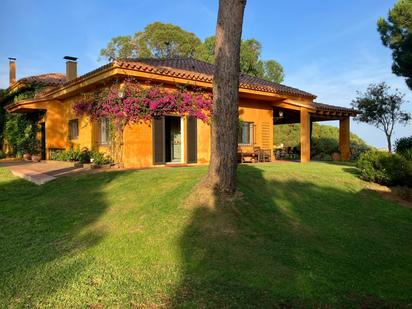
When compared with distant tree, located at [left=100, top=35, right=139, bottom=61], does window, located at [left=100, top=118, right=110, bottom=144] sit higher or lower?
lower

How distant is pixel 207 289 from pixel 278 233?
2.14 meters

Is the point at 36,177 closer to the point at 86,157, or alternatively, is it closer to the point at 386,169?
the point at 86,157

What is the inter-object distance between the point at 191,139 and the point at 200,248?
955cm

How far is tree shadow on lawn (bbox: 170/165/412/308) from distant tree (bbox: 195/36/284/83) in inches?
1137

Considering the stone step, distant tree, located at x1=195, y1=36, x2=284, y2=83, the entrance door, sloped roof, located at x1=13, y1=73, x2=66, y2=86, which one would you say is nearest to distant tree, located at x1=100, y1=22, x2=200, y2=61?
distant tree, located at x1=195, y1=36, x2=284, y2=83

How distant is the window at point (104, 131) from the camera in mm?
13273

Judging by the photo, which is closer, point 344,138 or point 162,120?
point 162,120

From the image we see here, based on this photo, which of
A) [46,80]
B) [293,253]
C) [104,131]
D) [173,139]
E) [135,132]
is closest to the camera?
[293,253]

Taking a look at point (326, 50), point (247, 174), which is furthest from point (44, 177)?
point (326, 50)

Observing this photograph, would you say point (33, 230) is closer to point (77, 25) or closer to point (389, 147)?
point (77, 25)

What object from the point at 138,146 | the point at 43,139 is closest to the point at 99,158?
the point at 138,146

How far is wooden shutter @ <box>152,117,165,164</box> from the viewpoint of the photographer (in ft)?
42.5

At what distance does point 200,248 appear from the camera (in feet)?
15.8

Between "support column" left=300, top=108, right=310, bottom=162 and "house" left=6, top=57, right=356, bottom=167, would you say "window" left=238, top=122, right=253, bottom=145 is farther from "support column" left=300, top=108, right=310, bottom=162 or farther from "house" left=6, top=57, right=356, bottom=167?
"support column" left=300, top=108, right=310, bottom=162
